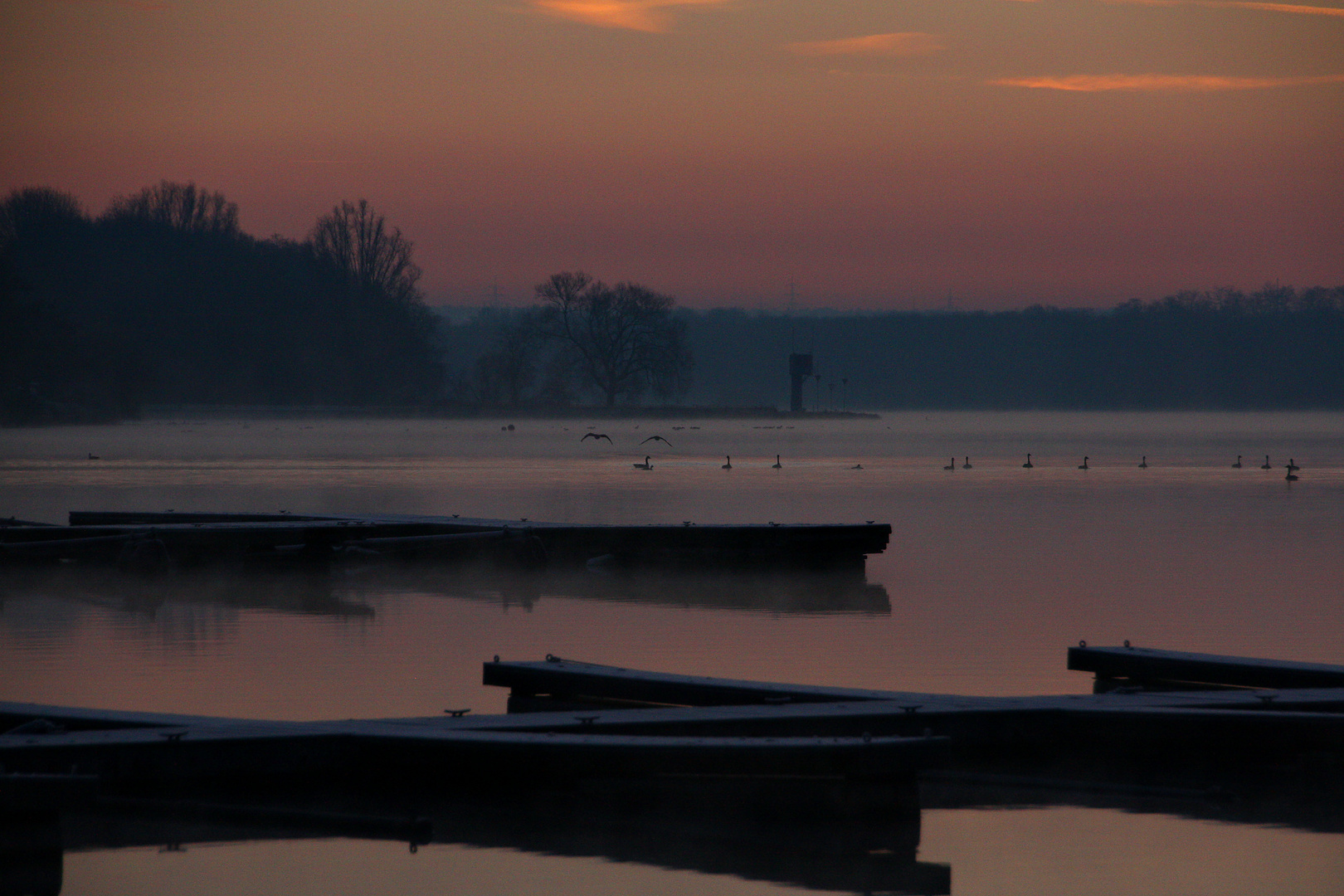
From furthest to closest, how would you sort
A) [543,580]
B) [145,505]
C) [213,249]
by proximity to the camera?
[213,249]
[145,505]
[543,580]

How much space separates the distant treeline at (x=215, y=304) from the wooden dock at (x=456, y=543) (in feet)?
261

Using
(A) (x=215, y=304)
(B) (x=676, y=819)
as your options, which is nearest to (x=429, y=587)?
(B) (x=676, y=819)

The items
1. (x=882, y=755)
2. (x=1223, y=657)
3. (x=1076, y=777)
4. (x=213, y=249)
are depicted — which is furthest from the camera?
(x=213, y=249)

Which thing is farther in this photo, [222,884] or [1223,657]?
[1223,657]

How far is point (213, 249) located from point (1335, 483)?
8307 cm

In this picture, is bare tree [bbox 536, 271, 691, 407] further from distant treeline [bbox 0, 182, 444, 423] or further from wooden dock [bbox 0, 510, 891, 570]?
wooden dock [bbox 0, 510, 891, 570]

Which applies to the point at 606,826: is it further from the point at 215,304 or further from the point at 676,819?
the point at 215,304

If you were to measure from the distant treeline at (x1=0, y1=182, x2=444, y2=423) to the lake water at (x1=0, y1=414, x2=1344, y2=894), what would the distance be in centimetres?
6518

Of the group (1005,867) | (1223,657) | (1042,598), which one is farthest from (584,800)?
(1042,598)

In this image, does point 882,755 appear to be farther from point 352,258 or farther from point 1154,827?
point 352,258

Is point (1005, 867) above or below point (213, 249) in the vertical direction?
below

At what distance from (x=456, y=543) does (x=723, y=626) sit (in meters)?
6.15

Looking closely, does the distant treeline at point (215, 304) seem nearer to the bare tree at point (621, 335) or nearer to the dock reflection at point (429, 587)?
the bare tree at point (621, 335)

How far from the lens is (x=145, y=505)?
29.9 m
